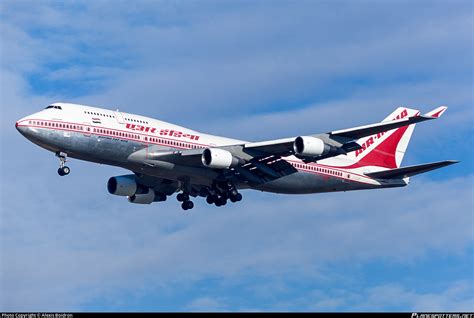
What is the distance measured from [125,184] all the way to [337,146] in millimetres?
17134

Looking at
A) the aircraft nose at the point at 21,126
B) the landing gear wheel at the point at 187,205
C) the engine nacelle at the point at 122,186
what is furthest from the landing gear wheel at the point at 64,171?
the landing gear wheel at the point at 187,205

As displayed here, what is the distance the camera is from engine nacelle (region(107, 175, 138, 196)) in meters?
77.5

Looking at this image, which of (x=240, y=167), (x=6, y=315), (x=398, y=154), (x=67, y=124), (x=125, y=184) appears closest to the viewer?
(x=6, y=315)

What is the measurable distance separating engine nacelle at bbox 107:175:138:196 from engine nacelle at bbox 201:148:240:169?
986 centimetres

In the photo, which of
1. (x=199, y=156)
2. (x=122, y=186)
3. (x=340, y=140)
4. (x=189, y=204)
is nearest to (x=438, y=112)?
(x=340, y=140)

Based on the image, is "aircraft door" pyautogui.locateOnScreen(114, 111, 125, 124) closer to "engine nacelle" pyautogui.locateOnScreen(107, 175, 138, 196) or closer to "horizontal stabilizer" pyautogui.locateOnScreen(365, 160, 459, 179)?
"engine nacelle" pyautogui.locateOnScreen(107, 175, 138, 196)

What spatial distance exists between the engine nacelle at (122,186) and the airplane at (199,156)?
7 centimetres

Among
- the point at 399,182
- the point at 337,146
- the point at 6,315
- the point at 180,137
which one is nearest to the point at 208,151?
the point at 180,137

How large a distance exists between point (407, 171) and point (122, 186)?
21202 mm

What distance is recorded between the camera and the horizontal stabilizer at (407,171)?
2798 inches

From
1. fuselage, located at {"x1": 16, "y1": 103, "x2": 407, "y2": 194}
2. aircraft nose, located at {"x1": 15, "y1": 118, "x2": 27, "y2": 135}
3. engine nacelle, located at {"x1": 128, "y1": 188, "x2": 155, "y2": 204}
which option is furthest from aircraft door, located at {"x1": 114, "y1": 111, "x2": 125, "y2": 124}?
engine nacelle, located at {"x1": 128, "y1": 188, "x2": 155, "y2": 204}

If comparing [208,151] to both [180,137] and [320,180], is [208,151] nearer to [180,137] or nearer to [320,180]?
[180,137]

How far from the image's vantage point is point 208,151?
69.8m

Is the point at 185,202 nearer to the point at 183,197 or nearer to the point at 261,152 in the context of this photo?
the point at 183,197
